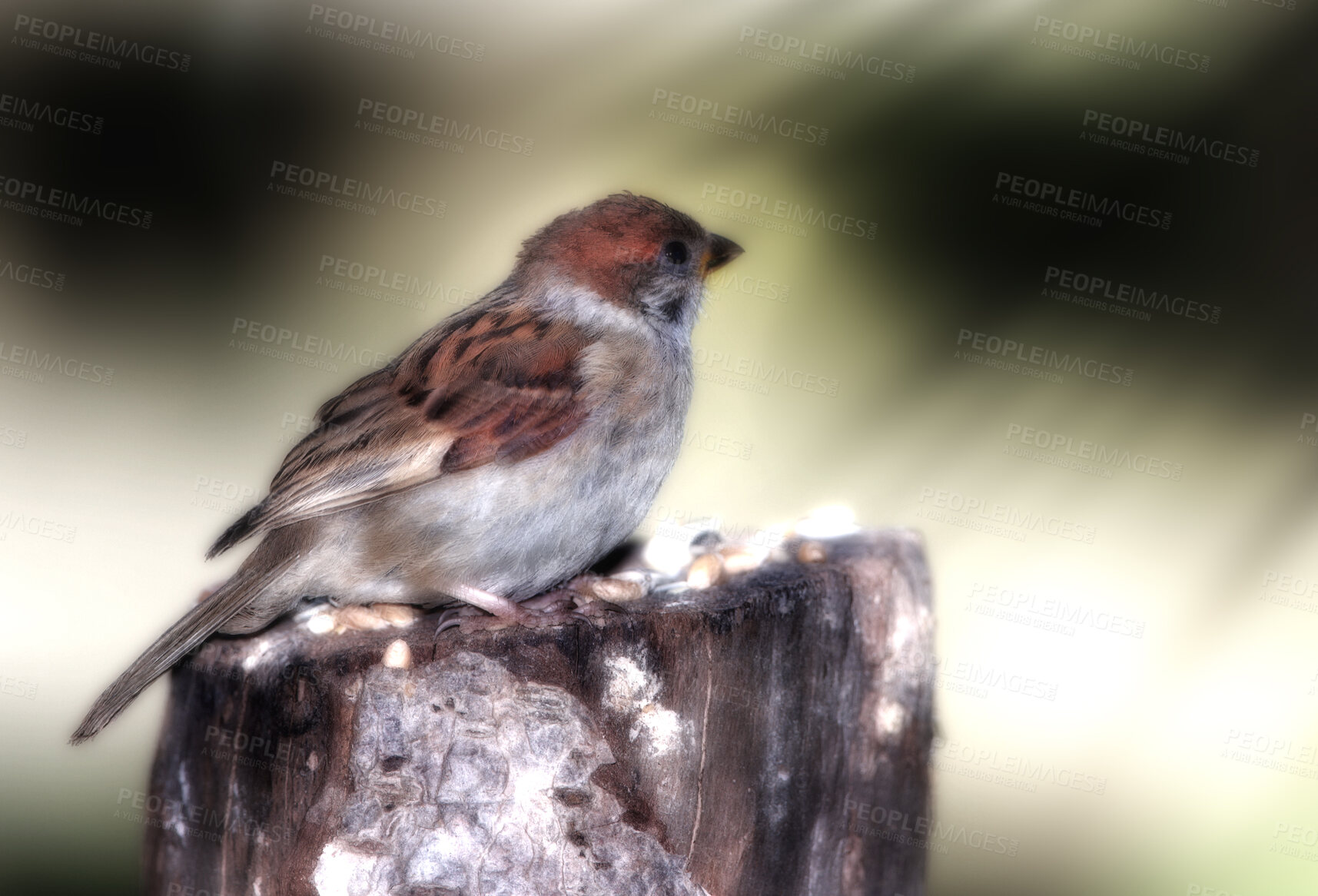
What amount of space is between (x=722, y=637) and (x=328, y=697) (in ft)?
3.08

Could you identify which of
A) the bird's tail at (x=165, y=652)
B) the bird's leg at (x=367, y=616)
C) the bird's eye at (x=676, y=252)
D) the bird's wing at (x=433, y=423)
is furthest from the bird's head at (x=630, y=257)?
the bird's tail at (x=165, y=652)

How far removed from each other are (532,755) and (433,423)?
1043 mm

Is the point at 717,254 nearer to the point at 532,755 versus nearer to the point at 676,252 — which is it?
the point at 676,252

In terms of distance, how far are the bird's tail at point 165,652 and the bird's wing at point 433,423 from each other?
0.58 feet

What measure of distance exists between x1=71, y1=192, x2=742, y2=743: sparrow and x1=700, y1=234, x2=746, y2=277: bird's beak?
39cm

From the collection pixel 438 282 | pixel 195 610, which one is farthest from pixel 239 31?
pixel 195 610

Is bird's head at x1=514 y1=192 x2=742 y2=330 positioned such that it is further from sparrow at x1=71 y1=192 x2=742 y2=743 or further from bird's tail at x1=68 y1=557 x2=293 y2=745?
bird's tail at x1=68 y1=557 x2=293 y2=745

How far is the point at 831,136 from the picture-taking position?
5.25 metres

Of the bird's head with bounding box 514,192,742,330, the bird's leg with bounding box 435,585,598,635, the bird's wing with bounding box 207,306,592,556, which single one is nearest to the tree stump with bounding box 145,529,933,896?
the bird's leg with bounding box 435,585,598,635

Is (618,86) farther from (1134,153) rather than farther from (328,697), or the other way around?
(328,697)

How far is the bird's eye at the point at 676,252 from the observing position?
3418 millimetres

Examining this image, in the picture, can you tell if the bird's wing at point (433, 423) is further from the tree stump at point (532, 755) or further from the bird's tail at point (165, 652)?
the tree stump at point (532, 755)

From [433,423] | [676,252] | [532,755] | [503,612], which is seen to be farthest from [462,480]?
[676,252]

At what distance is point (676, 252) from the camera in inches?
135
